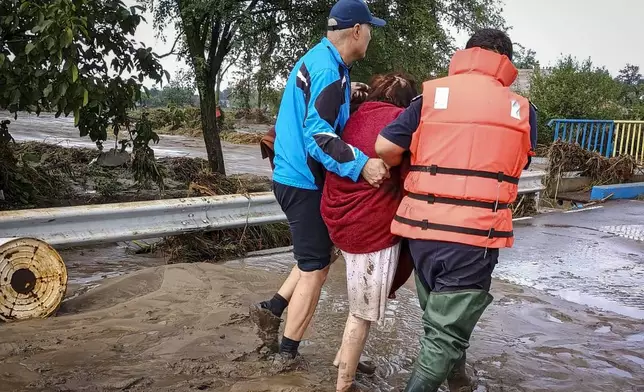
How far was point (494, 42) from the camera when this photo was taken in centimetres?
298

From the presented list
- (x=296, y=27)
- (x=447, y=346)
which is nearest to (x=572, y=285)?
(x=447, y=346)

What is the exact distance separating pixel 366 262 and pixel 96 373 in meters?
1.57

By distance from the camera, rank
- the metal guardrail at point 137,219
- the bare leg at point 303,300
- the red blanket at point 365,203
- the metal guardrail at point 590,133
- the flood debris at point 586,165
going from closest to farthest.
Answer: the red blanket at point 365,203 → the bare leg at point 303,300 → the metal guardrail at point 137,219 → the flood debris at point 586,165 → the metal guardrail at point 590,133

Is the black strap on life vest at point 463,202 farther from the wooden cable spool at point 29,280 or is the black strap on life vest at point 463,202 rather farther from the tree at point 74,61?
the tree at point 74,61

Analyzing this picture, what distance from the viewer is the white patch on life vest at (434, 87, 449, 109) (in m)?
2.86

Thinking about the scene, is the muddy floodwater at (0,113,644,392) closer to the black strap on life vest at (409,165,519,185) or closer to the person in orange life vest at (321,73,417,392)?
the person in orange life vest at (321,73,417,392)

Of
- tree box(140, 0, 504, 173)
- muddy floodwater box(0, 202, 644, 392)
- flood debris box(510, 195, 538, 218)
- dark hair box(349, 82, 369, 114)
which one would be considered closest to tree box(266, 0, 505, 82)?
tree box(140, 0, 504, 173)

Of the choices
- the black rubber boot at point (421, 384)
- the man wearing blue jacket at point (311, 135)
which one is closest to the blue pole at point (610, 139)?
the man wearing blue jacket at point (311, 135)

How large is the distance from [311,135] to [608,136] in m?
13.2

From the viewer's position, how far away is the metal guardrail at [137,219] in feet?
16.0

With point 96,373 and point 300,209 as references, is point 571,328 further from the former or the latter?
point 96,373

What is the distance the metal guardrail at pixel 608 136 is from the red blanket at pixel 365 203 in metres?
11.9

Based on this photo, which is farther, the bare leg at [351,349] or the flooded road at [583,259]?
the flooded road at [583,259]

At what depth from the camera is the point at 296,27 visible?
9.23 meters
